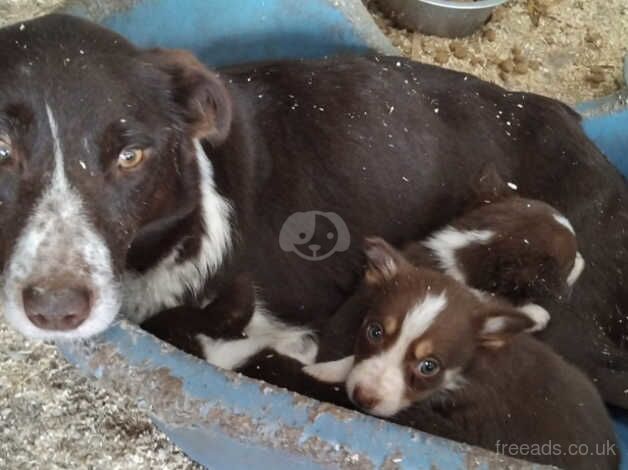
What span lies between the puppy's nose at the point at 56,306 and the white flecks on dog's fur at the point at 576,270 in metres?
1.19

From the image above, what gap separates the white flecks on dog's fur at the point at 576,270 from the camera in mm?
2080

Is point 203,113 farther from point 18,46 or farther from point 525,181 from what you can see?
point 525,181

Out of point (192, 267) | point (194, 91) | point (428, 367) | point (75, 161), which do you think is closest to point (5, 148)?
point (75, 161)

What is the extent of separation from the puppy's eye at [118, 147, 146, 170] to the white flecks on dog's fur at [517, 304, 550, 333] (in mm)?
911

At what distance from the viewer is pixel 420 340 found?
72.3 inches

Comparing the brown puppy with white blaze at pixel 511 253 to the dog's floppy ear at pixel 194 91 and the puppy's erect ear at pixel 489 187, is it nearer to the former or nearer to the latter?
the puppy's erect ear at pixel 489 187

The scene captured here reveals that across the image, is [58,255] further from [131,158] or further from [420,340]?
[420,340]

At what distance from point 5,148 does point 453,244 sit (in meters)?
1.08

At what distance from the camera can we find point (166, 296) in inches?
79.0

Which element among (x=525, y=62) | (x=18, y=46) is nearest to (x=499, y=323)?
(x=18, y=46)

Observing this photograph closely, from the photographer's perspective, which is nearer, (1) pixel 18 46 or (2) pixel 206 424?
(2) pixel 206 424

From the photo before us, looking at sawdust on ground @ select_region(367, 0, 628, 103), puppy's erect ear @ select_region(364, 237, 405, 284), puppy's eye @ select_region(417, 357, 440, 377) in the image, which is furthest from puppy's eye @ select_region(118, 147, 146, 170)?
sawdust on ground @ select_region(367, 0, 628, 103)

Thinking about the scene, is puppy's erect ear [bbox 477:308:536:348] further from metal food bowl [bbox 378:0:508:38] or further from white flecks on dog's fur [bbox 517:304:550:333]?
metal food bowl [bbox 378:0:508:38]

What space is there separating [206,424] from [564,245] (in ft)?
3.44
